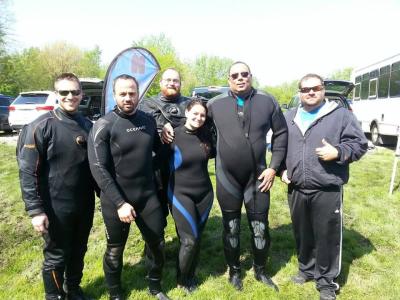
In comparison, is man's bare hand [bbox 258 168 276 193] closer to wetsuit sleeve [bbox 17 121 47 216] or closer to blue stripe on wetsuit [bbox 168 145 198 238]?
blue stripe on wetsuit [bbox 168 145 198 238]

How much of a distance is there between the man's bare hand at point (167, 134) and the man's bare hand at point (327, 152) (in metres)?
1.39

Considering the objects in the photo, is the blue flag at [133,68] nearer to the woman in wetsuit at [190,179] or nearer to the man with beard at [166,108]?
the man with beard at [166,108]

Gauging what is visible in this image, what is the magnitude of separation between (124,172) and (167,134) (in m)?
0.59

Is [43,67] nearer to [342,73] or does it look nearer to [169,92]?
[169,92]

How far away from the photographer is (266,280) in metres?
3.75

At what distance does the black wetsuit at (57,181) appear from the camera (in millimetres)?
2788

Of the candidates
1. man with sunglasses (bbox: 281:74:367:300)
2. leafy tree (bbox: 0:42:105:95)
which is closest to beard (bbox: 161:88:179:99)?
man with sunglasses (bbox: 281:74:367:300)

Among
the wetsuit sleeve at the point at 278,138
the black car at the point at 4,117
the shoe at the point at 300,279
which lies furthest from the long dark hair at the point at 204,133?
the black car at the point at 4,117

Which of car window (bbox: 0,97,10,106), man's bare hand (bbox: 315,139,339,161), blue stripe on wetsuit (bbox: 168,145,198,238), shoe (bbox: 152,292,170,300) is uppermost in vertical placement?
car window (bbox: 0,97,10,106)

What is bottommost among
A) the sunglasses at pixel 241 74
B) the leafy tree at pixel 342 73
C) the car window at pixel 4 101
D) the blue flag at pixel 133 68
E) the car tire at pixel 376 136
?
the car tire at pixel 376 136

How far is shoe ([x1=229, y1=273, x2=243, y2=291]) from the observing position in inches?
145

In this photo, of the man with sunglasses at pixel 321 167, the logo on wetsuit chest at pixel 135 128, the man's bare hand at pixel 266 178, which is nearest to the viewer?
the logo on wetsuit chest at pixel 135 128

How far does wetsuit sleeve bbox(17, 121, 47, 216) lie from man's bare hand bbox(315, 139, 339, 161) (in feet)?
7.96

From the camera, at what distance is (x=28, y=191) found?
9.13ft
